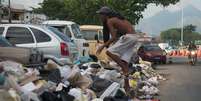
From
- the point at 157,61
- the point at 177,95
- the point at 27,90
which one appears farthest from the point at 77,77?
the point at 157,61

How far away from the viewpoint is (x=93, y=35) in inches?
1161

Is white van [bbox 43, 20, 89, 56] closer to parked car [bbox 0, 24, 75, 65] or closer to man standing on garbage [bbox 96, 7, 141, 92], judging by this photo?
parked car [bbox 0, 24, 75, 65]

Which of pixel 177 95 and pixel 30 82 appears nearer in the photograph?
pixel 30 82

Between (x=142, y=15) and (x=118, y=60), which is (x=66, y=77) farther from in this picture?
(x=142, y=15)

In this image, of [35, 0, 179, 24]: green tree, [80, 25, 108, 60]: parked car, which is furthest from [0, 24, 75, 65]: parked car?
[35, 0, 179, 24]: green tree

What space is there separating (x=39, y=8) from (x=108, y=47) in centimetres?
5727

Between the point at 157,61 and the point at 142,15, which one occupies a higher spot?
the point at 142,15

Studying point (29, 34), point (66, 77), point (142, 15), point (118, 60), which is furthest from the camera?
point (142, 15)

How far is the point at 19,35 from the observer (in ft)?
57.9

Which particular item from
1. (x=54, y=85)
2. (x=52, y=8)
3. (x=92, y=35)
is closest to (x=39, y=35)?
(x=54, y=85)

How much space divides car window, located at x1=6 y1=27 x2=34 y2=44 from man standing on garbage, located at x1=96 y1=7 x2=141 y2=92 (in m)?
5.06

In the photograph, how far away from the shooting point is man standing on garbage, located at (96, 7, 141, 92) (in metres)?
12.6

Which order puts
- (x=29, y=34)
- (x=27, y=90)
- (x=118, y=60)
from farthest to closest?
(x=29, y=34) → (x=118, y=60) → (x=27, y=90)

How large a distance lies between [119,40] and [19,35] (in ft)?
18.9
